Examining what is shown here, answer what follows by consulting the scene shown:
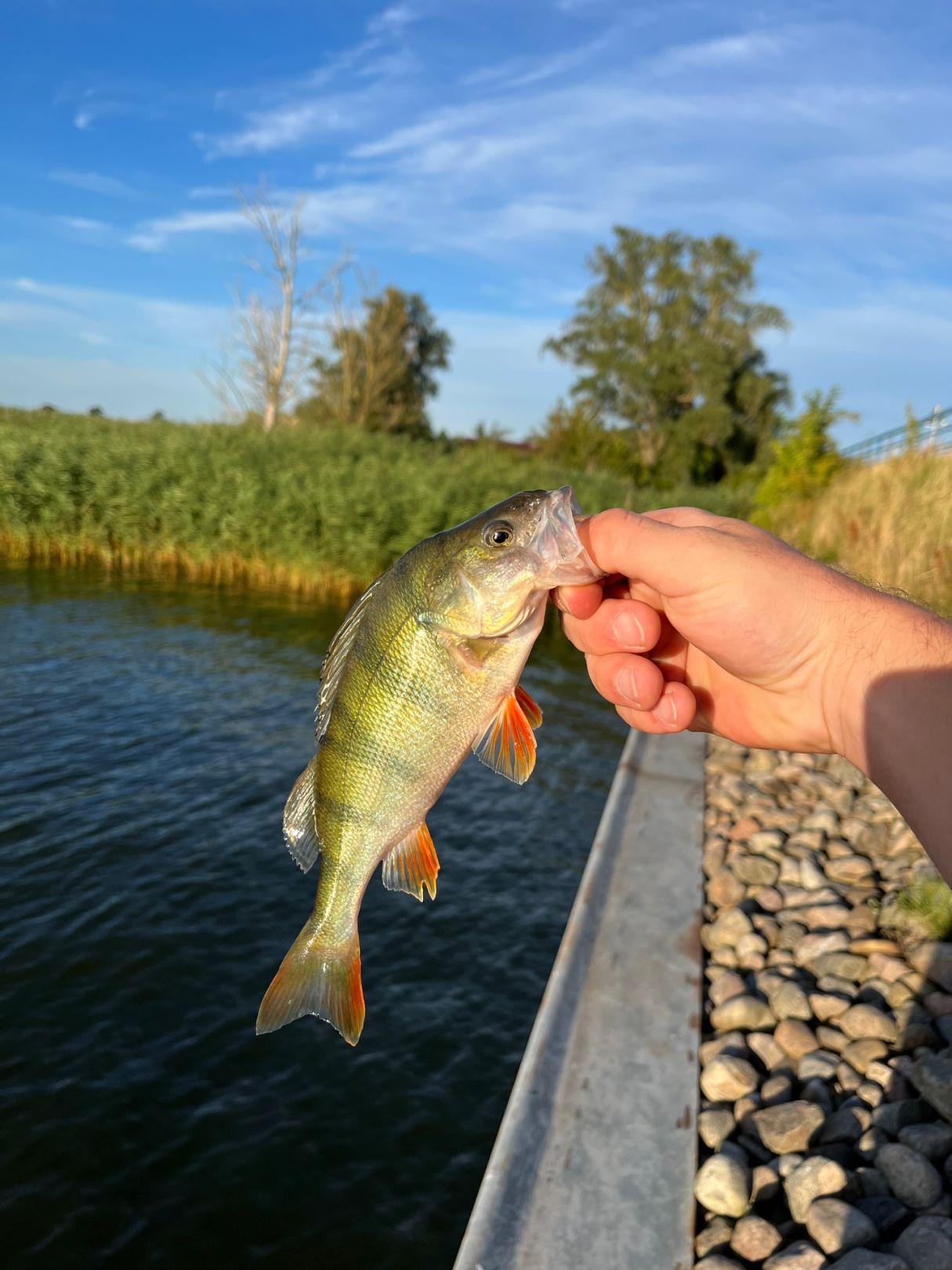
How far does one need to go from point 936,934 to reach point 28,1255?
4.40 metres

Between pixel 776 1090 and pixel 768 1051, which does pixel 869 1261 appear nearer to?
pixel 776 1090

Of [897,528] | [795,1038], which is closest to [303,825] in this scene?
[795,1038]

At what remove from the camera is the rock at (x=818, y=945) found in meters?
4.74

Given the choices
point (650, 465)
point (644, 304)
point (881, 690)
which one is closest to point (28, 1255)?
point (881, 690)

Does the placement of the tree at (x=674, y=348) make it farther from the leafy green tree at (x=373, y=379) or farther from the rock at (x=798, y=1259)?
the rock at (x=798, y=1259)

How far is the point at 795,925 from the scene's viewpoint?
5031 mm

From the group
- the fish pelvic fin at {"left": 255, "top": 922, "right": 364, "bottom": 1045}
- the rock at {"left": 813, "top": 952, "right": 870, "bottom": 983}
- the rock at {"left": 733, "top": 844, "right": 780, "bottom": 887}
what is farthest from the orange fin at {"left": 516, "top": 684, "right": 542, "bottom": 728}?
the rock at {"left": 733, "top": 844, "right": 780, "bottom": 887}

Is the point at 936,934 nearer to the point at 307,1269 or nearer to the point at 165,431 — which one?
the point at 307,1269

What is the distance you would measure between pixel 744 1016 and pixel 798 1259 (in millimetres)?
1403

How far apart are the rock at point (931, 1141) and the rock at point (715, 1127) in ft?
2.09

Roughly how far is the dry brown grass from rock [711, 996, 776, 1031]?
3.96 meters

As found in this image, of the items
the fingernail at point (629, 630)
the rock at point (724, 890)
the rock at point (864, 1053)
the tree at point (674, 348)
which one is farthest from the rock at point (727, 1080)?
the tree at point (674, 348)

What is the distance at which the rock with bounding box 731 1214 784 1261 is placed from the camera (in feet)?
9.91

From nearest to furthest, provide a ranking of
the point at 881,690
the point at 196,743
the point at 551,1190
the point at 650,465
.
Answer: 1. the point at 881,690
2. the point at 551,1190
3. the point at 196,743
4. the point at 650,465
